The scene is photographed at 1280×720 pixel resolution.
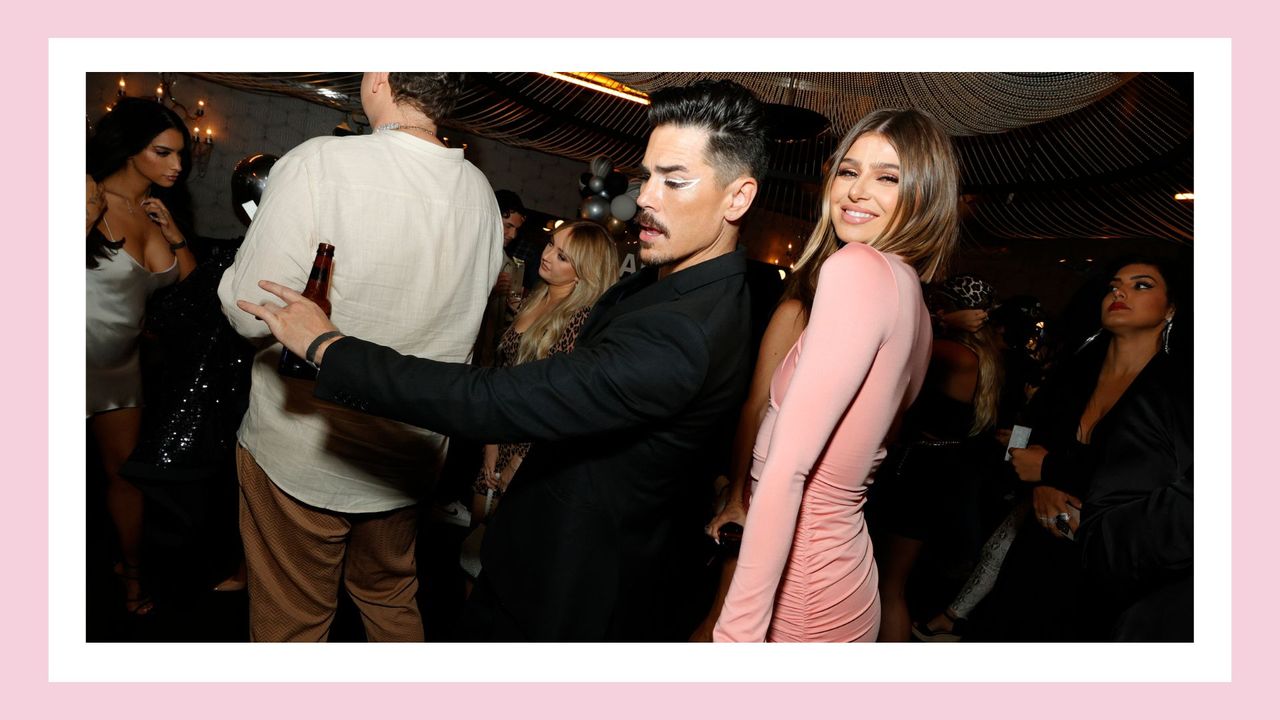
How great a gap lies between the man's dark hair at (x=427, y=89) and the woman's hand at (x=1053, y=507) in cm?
225

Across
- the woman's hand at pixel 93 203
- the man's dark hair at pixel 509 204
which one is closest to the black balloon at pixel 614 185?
the man's dark hair at pixel 509 204

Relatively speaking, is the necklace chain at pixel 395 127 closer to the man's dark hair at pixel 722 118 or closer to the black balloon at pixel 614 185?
the man's dark hair at pixel 722 118

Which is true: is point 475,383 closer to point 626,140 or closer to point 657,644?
point 657,644

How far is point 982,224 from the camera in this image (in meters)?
9.98

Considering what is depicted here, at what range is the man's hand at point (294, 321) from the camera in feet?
3.76

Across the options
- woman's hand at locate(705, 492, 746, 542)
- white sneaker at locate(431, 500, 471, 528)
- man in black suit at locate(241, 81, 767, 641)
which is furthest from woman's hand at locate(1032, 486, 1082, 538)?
white sneaker at locate(431, 500, 471, 528)

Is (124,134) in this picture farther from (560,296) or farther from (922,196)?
(922,196)

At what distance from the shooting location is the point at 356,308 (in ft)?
5.31

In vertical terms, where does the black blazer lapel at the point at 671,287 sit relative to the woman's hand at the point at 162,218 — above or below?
below

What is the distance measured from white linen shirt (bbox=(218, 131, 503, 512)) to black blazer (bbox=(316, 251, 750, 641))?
49cm

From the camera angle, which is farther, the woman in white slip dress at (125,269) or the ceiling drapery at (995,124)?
the ceiling drapery at (995,124)

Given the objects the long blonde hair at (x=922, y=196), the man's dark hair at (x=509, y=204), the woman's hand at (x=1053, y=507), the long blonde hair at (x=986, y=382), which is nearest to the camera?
the long blonde hair at (x=922, y=196)

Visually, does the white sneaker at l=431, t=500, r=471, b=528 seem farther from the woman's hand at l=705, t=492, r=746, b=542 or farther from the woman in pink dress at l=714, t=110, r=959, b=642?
the woman in pink dress at l=714, t=110, r=959, b=642
